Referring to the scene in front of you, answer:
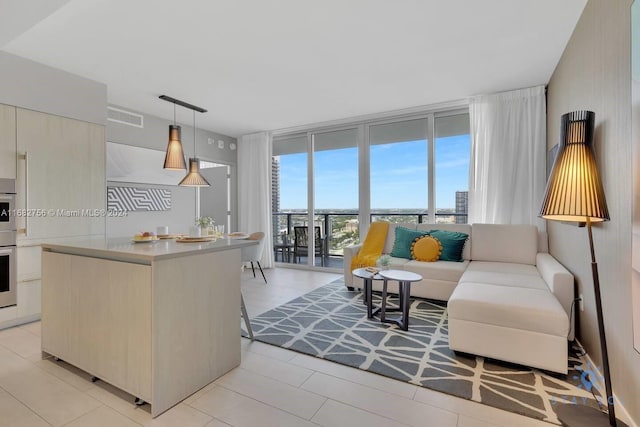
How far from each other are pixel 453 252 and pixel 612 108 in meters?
2.32

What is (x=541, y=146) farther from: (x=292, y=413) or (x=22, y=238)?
(x=22, y=238)

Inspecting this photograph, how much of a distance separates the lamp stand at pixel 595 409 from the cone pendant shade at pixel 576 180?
0.08 m

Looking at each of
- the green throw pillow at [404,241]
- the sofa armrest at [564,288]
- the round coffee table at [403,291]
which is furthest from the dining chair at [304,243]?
the sofa armrest at [564,288]

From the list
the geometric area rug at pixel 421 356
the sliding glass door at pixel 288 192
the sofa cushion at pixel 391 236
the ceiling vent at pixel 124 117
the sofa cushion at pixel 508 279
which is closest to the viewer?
the geometric area rug at pixel 421 356

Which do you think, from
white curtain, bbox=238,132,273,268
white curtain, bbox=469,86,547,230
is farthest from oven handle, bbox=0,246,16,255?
white curtain, bbox=469,86,547,230

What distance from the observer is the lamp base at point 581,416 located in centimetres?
155

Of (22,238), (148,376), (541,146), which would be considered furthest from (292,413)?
(541,146)

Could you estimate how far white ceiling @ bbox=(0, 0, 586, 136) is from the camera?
2.25 meters

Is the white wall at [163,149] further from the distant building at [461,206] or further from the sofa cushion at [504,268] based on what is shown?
the sofa cushion at [504,268]

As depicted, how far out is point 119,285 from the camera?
1.81m

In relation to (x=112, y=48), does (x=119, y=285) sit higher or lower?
lower

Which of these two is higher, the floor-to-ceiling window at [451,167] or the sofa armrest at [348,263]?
the floor-to-ceiling window at [451,167]

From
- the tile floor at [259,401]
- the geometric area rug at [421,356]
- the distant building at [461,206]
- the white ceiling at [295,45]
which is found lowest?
the tile floor at [259,401]

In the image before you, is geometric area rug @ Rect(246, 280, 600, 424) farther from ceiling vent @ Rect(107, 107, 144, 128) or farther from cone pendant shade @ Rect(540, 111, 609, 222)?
ceiling vent @ Rect(107, 107, 144, 128)
